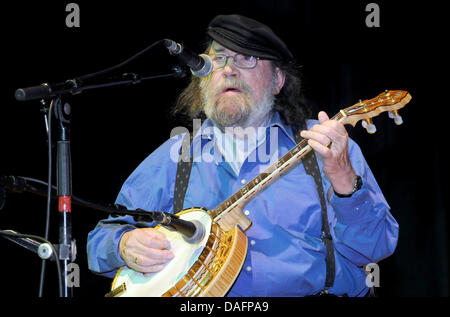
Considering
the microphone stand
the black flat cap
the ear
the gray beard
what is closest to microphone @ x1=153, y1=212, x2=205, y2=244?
the microphone stand

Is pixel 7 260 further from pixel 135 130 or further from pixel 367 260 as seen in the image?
pixel 367 260

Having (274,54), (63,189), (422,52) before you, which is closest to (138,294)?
(63,189)

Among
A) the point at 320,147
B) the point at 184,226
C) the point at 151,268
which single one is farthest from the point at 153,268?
the point at 320,147

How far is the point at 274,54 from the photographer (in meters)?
2.95

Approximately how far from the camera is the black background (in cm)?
347

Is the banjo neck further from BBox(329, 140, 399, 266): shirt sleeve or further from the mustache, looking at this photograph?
the mustache

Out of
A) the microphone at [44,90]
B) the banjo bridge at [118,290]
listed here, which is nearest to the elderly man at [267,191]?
the banjo bridge at [118,290]

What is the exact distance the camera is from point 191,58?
1.81m

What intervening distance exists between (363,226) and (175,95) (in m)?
1.90

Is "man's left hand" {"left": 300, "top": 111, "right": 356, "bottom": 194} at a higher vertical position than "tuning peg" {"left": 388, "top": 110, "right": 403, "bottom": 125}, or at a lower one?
lower

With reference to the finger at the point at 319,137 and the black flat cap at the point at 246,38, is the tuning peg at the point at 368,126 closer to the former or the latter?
the finger at the point at 319,137

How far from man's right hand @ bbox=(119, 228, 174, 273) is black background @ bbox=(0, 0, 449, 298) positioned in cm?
127

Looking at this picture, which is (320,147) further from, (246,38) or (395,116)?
(246,38)

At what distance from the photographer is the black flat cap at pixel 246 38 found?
286 centimetres
